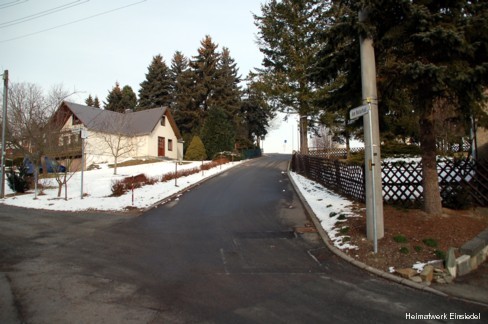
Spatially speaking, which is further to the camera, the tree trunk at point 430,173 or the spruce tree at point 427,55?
the tree trunk at point 430,173

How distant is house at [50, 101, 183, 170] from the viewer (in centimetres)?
3209

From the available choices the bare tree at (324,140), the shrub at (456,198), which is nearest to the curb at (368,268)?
the shrub at (456,198)

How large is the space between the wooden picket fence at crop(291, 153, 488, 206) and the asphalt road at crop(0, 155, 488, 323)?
2.81 meters

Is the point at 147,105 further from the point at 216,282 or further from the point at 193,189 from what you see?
the point at 216,282

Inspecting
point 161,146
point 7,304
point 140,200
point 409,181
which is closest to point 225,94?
point 161,146

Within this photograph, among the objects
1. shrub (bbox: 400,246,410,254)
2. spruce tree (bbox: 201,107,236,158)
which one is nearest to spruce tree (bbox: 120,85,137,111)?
spruce tree (bbox: 201,107,236,158)

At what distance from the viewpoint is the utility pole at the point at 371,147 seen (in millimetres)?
6918

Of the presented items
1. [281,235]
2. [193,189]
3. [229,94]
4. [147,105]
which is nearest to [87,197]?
[193,189]

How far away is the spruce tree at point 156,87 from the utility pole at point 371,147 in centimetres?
5345

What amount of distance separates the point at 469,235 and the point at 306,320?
4571mm

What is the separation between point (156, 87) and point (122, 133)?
92.7 feet

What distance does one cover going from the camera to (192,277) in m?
5.79

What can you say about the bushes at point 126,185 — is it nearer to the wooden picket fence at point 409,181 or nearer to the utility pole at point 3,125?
the utility pole at point 3,125

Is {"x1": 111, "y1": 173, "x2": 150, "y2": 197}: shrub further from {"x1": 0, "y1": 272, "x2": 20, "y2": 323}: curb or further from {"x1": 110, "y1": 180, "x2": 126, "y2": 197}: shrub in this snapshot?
{"x1": 0, "y1": 272, "x2": 20, "y2": 323}: curb
